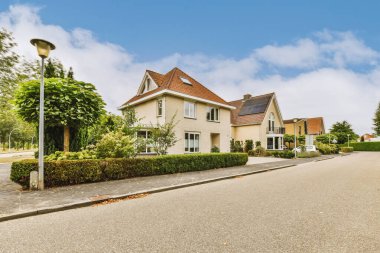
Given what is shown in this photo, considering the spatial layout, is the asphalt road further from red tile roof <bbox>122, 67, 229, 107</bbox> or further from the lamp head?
red tile roof <bbox>122, 67, 229, 107</bbox>

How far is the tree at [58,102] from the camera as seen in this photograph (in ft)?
30.2

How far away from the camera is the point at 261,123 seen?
96.1 feet

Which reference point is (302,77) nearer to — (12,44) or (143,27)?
(143,27)

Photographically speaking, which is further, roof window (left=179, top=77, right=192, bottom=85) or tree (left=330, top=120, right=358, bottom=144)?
tree (left=330, top=120, right=358, bottom=144)

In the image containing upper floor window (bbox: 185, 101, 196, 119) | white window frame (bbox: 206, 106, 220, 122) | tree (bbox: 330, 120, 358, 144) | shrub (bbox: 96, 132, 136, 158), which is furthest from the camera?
tree (bbox: 330, 120, 358, 144)

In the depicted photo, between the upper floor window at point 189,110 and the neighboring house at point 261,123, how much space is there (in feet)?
43.5

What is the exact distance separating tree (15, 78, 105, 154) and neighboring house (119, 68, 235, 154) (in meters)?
7.05

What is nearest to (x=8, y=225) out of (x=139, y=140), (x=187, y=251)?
(x=187, y=251)

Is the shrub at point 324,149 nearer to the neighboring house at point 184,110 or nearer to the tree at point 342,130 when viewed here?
the neighboring house at point 184,110

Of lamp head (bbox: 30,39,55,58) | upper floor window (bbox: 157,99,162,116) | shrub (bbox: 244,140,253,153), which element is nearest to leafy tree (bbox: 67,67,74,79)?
upper floor window (bbox: 157,99,162,116)

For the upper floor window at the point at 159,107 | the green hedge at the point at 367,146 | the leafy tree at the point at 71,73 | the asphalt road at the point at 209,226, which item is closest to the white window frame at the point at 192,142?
the upper floor window at the point at 159,107

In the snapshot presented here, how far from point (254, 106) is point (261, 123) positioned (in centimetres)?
449

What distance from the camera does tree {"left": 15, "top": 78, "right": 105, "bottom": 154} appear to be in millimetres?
9219

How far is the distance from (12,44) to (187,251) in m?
20.4
